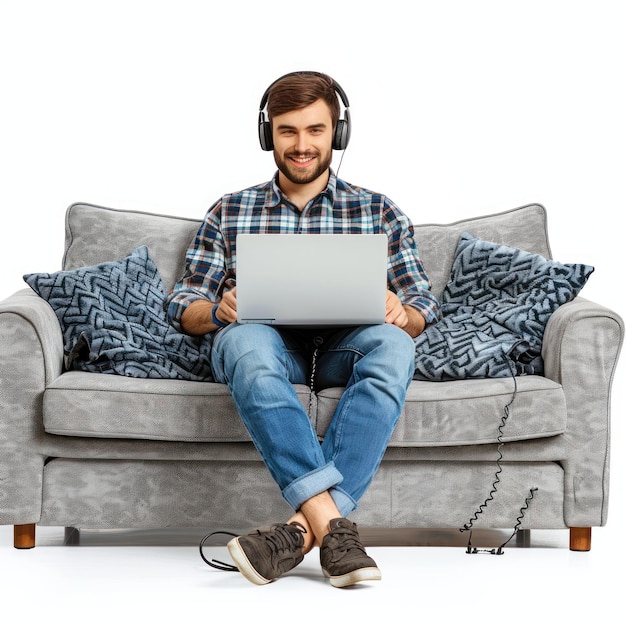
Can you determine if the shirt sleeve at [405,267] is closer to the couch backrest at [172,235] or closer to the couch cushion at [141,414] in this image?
the couch backrest at [172,235]

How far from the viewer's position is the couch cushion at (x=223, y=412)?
247cm

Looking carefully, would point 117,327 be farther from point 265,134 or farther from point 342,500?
point 342,500

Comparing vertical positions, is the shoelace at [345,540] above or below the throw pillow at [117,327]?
below

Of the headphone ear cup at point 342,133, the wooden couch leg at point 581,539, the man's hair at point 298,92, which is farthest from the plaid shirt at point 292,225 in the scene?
the wooden couch leg at point 581,539

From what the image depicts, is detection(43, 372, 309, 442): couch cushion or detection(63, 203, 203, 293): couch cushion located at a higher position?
detection(63, 203, 203, 293): couch cushion

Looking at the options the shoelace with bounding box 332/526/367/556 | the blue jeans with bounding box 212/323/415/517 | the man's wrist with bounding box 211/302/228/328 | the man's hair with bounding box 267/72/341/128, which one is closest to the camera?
the shoelace with bounding box 332/526/367/556

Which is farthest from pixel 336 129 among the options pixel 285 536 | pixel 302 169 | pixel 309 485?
pixel 285 536

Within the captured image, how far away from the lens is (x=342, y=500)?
2203 millimetres

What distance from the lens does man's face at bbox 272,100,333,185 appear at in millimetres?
2777

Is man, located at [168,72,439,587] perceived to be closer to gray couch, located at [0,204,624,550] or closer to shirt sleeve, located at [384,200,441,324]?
shirt sleeve, located at [384,200,441,324]

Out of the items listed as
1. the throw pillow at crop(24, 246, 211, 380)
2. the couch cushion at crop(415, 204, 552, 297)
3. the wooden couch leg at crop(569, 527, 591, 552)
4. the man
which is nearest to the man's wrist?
the man

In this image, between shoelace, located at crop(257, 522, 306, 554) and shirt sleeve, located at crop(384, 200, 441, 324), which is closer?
shoelace, located at crop(257, 522, 306, 554)

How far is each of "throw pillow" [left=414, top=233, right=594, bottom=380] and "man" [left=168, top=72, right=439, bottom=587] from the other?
0.11 meters

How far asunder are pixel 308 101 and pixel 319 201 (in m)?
0.29
